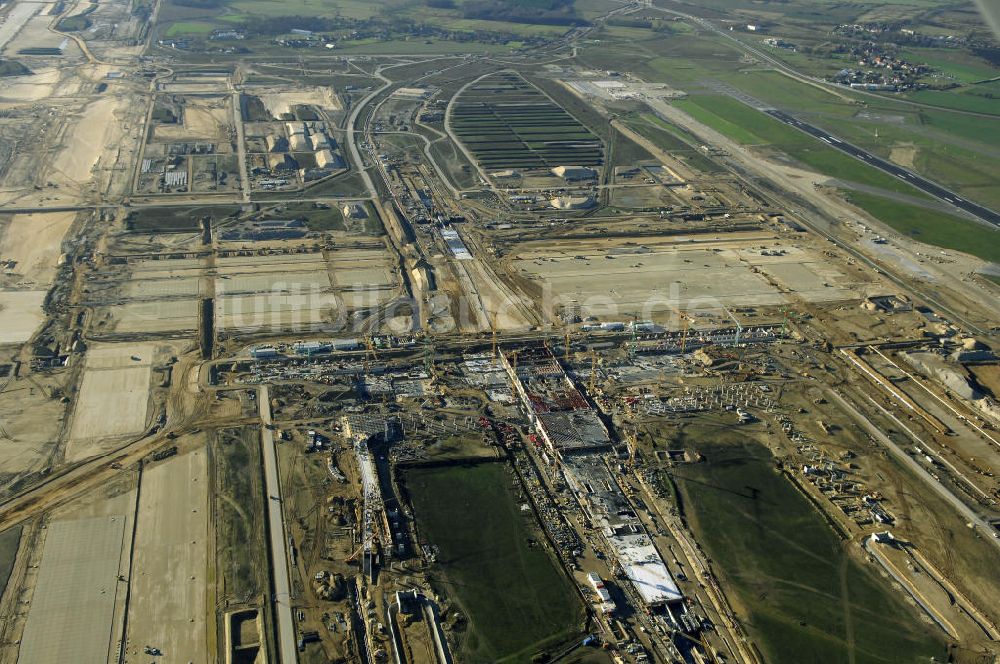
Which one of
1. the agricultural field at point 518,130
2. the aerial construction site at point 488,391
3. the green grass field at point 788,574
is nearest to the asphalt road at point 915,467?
the aerial construction site at point 488,391

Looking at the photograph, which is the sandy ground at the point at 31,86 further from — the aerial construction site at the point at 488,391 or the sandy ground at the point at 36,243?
the sandy ground at the point at 36,243

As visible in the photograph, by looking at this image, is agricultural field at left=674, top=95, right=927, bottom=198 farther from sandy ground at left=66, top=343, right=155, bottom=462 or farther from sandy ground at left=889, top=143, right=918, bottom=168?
sandy ground at left=66, top=343, right=155, bottom=462

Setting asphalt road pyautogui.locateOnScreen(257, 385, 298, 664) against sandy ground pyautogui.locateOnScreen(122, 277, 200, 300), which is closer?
asphalt road pyautogui.locateOnScreen(257, 385, 298, 664)

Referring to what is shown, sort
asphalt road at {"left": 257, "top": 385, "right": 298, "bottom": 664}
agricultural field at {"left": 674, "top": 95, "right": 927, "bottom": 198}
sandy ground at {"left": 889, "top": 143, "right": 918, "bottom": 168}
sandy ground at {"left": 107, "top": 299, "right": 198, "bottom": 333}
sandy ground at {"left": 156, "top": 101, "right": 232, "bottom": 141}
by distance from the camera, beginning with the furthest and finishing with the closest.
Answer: sandy ground at {"left": 156, "top": 101, "right": 232, "bottom": 141}
sandy ground at {"left": 889, "top": 143, "right": 918, "bottom": 168}
agricultural field at {"left": 674, "top": 95, "right": 927, "bottom": 198}
sandy ground at {"left": 107, "top": 299, "right": 198, "bottom": 333}
asphalt road at {"left": 257, "top": 385, "right": 298, "bottom": 664}

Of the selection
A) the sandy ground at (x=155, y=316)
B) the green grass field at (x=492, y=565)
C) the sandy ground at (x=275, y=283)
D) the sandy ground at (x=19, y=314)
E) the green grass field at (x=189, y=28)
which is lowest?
the green grass field at (x=492, y=565)

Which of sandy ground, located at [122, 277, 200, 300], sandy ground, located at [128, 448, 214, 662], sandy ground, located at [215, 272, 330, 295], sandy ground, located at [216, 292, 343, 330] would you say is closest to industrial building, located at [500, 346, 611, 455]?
sandy ground, located at [216, 292, 343, 330]

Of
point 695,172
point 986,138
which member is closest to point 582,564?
point 695,172

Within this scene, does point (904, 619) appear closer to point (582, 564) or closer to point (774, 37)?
point (582, 564)
